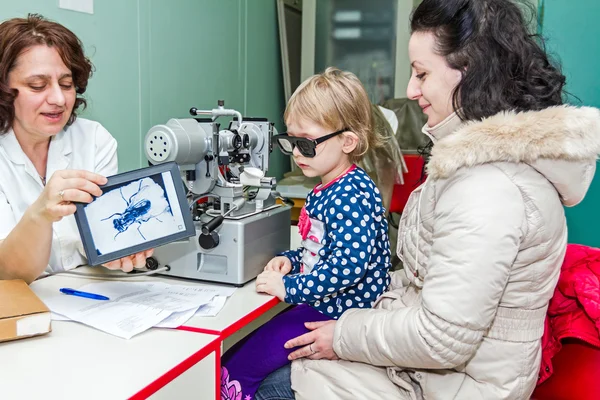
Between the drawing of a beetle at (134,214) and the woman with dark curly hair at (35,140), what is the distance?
0.50 ft

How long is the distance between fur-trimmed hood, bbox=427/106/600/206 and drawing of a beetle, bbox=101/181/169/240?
0.69 meters

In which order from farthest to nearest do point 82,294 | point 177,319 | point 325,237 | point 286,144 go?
point 286,144
point 325,237
point 82,294
point 177,319

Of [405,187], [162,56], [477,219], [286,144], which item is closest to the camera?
[477,219]

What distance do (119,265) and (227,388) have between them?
43 cm

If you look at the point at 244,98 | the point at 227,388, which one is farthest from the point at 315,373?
the point at 244,98

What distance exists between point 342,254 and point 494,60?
578mm

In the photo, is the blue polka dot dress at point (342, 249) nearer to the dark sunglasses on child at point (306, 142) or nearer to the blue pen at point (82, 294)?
the dark sunglasses on child at point (306, 142)

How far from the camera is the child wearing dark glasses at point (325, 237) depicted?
1.40m

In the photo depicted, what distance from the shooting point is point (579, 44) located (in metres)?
2.43

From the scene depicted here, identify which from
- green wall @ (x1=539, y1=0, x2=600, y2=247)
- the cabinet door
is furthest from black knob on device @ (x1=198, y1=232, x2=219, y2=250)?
the cabinet door

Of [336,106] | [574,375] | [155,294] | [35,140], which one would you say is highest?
[336,106]

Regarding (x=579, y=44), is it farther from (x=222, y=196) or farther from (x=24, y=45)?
(x=24, y=45)

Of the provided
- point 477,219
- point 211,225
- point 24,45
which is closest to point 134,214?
point 211,225

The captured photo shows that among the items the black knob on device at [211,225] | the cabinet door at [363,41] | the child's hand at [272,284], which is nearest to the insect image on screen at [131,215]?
the black knob on device at [211,225]
